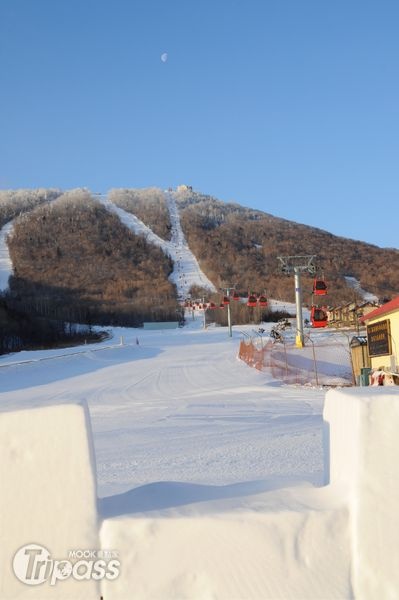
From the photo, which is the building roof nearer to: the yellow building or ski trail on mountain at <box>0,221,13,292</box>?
the yellow building

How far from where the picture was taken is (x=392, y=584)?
8.05ft

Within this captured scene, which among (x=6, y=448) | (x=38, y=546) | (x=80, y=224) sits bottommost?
(x=38, y=546)

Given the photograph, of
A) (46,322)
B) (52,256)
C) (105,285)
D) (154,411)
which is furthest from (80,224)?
(154,411)

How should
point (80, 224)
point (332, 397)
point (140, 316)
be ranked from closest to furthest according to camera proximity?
1. point (332, 397)
2. point (140, 316)
3. point (80, 224)

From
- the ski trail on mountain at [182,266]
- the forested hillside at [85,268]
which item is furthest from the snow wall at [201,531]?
the ski trail on mountain at [182,266]

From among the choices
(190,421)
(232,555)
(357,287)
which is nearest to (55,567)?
(232,555)

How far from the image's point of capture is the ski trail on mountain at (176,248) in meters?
121

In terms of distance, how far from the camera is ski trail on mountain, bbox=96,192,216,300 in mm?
120700

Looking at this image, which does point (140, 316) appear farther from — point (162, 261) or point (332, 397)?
point (332, 397)

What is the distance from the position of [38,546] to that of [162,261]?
134 meters

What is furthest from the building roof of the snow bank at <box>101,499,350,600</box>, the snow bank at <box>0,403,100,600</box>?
the snow bank at <box>0,403,100,600</box>

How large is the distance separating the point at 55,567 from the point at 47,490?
31cm

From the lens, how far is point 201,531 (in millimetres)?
2453

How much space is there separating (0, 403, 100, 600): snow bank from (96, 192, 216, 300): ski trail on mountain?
105695 mm
